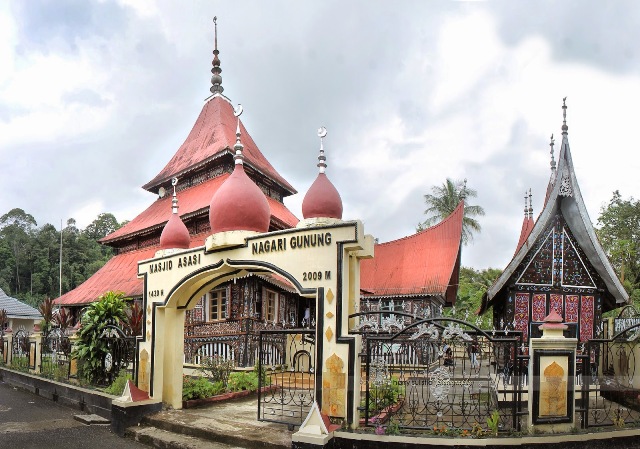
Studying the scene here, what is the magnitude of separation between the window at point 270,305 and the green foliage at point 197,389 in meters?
5.84

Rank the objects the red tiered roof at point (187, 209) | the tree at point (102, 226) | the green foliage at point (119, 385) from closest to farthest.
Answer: the green foliage at point (119, 385), the red tiered roof at point (187, 209), the tree at point (102, 226)

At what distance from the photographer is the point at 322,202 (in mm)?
7402

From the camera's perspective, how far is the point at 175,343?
28.7 feet

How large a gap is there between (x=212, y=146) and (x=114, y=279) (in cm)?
577

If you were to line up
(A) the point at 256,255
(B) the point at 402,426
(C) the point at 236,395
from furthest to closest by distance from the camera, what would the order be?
(C) the point at 236,395, (A) the point at 256,255, (B) the point at 402,426

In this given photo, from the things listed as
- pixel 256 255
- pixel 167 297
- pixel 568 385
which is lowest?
pixel 568 385

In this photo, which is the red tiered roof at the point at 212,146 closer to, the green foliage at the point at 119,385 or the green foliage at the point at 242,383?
the green foliage at the point at 242,383

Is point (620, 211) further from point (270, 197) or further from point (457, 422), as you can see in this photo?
point (457, 422)

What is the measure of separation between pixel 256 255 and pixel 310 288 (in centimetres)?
107

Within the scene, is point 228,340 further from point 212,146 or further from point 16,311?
point 16,311

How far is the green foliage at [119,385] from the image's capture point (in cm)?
955

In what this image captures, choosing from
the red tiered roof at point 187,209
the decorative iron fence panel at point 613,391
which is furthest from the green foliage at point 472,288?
the decorative iron fence panel at point 613,391

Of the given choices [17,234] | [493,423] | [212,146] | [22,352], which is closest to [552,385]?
[493,423]

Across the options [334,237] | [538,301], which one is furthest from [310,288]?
[538,301]
